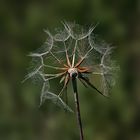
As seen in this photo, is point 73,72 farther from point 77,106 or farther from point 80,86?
point 80,86

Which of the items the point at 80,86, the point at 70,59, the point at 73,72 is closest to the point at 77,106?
the point at 73,72

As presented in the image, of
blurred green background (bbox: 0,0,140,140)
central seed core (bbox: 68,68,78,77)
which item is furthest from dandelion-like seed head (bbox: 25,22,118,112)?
blurred green background (bbox: 0,0,140,140)

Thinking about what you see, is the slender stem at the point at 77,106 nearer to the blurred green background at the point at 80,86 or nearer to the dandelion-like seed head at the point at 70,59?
the dandelion-like seed head at the point at 70,59

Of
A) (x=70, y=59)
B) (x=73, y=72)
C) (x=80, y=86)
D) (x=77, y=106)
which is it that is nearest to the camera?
(x=77, y=106)

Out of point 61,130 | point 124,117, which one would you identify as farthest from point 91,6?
point 61,130

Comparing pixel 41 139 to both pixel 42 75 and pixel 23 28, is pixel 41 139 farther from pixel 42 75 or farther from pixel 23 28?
pixel 42 75
